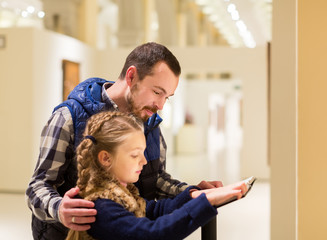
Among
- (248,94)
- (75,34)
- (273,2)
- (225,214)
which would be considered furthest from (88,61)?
(273,2)

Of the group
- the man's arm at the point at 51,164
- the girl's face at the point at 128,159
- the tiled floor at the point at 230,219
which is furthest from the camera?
the tiled floor at the point at 230,219

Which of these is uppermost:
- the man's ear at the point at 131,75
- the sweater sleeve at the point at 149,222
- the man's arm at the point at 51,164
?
the man's ear at the point at 131,75

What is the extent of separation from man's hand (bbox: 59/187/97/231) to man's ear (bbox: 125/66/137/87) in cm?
54

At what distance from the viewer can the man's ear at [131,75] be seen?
195 cm

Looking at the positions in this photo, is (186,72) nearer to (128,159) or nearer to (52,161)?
(52,161)

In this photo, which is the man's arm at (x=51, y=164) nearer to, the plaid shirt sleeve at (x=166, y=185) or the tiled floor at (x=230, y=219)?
the plaid shirt sleeve at (x=166, y=185)

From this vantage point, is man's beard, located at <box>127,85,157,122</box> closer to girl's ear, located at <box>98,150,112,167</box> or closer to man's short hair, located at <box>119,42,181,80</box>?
man's short hair, located at <box>119,42,181,80</box>

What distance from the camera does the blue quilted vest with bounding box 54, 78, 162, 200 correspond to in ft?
6.44

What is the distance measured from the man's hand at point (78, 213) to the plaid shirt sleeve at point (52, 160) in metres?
0.22

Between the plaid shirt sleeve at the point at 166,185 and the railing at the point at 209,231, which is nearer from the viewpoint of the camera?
the railing at the point at 209,231

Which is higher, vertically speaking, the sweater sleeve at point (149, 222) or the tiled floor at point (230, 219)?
the sweater sleeve at point (149, 222)

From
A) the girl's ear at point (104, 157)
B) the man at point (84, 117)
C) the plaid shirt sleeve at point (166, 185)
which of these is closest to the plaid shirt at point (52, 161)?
the man at point (84, 117)

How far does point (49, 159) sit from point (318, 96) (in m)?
2.44

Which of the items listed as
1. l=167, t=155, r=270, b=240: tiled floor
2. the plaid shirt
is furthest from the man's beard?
l=167, t=155, r=270, b=240: tiled floor
